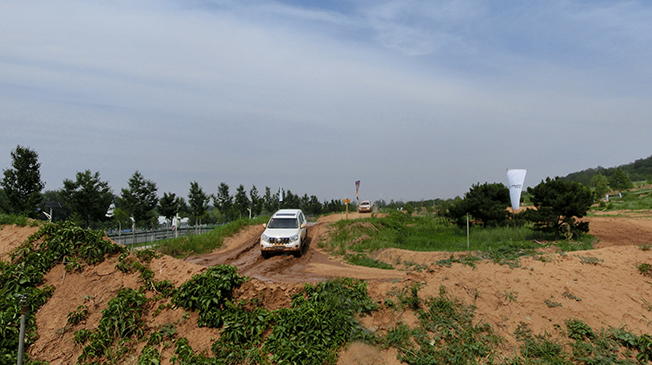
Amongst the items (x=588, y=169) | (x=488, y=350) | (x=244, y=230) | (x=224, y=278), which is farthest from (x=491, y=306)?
(x=588, y=169)

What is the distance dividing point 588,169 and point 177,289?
176 metres

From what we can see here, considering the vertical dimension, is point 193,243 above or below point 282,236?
below

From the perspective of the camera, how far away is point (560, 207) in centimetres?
1647

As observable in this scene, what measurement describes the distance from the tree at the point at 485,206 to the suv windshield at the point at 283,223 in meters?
12.1

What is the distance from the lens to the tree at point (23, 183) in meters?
19.2

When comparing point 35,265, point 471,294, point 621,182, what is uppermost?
point 621,182

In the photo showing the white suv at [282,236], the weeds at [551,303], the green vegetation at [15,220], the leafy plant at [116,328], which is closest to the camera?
the leafy plant at [116,328]

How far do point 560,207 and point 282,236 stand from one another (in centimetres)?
1318

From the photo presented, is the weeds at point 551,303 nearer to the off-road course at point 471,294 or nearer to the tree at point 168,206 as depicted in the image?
the off-road course at point 471,294

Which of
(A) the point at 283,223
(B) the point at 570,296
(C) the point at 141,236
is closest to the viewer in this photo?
(B) the point at 570,296

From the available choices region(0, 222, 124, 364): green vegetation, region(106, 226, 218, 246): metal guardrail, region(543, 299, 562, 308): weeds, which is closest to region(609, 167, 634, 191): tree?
region(106, 226, 218, 246): metal guardrail

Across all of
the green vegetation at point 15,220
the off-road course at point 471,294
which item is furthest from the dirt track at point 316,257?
the green vegetation at point 15,220

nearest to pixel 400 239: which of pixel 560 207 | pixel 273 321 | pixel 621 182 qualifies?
pixel 560 207

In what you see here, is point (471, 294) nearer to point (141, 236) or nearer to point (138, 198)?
point (138, 198)
